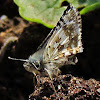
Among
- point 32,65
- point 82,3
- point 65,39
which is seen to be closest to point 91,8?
point 82,3

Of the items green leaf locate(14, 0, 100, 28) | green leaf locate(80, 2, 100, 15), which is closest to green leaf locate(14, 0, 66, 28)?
green leaf locate(14, 0, 100, 28)

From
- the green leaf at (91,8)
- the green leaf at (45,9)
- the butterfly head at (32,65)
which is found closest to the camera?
the butterfly head at (32,65)

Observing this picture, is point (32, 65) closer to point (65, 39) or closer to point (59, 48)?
point (59, 48)

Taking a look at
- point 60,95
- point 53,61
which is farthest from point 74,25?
point 60,95

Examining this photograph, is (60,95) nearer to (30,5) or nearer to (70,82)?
(70,82)

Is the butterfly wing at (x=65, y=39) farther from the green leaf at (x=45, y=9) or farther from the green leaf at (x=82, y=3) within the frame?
the green leaf at (x=82, y=3)

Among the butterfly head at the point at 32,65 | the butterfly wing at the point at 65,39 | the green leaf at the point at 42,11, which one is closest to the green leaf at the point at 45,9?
the green leaf at the point at 42,11
